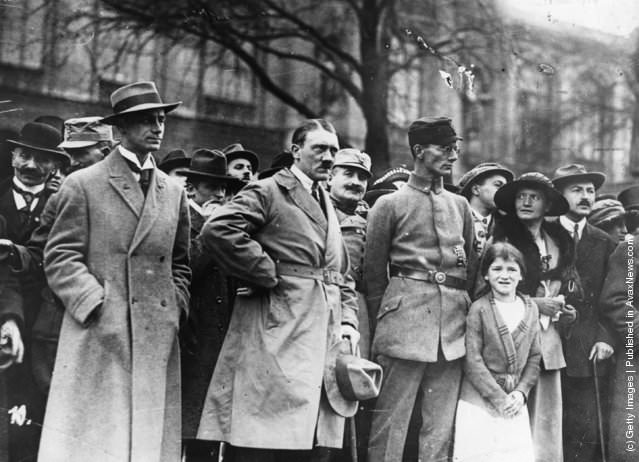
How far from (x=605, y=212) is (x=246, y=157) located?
2762mm

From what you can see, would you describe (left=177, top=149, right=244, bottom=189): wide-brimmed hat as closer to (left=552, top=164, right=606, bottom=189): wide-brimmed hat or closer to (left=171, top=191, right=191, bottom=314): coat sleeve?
(left=171, top=191, right=191, bottom=314): coat sleeve

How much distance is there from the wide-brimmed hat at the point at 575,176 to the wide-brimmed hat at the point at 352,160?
1.53 meters

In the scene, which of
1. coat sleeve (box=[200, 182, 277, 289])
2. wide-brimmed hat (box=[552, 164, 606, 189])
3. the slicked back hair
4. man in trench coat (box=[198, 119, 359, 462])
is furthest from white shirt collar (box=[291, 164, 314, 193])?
wide-brimmed hat (box=[552, 164, 606, 189])

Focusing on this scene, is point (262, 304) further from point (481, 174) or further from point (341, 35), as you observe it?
point (341, 35)

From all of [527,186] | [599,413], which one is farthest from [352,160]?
[599,413]

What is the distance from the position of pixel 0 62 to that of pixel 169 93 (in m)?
1.13

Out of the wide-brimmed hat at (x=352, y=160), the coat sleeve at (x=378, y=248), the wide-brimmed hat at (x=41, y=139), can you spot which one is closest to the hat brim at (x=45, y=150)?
the wide-brimmed hat at (x=41, y=139)

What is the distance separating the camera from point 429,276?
187 inches

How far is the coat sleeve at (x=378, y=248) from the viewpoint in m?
4.82

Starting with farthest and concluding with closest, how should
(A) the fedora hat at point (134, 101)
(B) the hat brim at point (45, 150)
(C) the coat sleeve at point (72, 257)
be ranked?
1. (B) the hat brim at point (45, 150)
2. (A) the fedora hat at point (134, 101)
3. (C) the coat sleeve at point (72, 257)

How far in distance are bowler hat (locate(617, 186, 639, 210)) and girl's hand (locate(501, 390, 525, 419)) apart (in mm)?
1990

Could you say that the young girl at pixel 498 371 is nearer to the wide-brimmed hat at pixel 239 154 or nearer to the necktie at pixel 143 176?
the wide-brimmed hat at pixel 239 154

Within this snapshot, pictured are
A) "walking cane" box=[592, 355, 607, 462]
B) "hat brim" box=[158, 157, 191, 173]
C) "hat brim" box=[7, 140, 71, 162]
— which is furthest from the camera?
"walking cane" box=[592, 355, 607, 462]

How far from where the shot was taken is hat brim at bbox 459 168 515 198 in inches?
224
